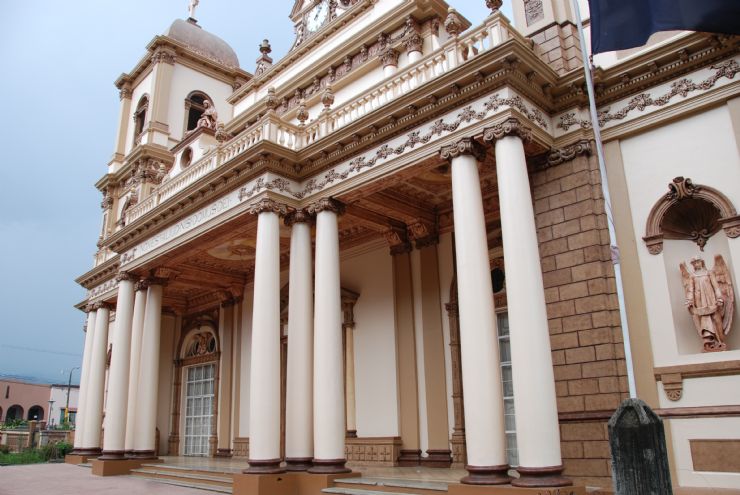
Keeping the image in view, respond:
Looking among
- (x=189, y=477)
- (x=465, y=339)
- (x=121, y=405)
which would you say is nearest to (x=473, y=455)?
(x=465, y=339)

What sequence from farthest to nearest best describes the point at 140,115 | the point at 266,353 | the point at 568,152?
the point at 140,115 < the point at 266,353 < the point at 568,152

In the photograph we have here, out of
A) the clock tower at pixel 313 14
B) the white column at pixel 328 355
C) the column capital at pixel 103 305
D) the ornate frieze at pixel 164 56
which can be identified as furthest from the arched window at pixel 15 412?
the white column at pixel 328 355

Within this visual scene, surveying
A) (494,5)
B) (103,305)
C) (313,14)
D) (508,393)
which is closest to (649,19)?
(494,5)

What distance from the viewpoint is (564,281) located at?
938cm

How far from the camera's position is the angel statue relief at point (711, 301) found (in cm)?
821

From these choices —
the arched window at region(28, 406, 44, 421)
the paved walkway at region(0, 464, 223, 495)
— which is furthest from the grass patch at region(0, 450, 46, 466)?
the arched window at region(28, 406, 44, 421)

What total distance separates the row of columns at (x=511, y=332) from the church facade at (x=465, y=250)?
31mm

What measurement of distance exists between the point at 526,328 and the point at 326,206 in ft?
16.5

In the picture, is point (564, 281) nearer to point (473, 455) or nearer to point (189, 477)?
point (473, 455)

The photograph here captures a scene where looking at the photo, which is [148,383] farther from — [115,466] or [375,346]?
[375,346]

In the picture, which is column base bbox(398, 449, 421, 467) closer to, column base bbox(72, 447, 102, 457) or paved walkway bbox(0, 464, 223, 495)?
paved walkway bbox(0, 464, 223, 495)

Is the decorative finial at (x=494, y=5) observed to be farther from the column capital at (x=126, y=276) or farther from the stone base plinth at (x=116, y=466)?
the stone base plinth at (x=116, y=466)

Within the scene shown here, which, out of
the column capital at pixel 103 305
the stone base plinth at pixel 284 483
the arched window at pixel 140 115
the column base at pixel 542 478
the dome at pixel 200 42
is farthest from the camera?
the dome at pixel 200 42

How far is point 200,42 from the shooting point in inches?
1075
